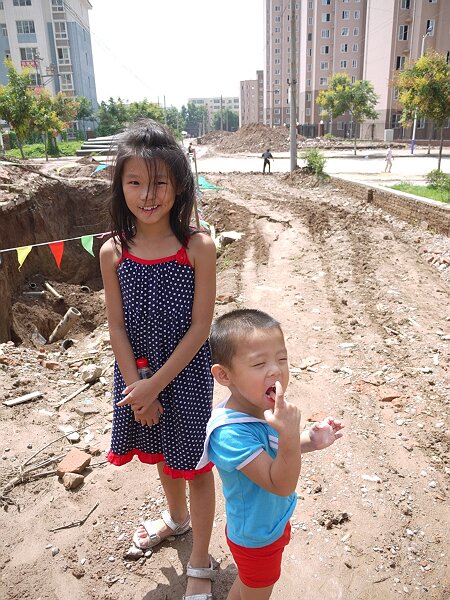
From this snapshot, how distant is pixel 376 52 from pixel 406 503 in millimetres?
55402

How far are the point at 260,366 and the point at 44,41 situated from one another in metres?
71.2

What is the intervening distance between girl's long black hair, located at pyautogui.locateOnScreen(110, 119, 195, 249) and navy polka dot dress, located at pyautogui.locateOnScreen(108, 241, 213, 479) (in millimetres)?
119

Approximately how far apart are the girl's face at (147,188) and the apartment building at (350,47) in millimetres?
34829

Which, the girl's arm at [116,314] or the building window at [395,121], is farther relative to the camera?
the building window at [395,121]

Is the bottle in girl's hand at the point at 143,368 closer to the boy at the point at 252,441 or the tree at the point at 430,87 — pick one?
the boy at the point at 252,441

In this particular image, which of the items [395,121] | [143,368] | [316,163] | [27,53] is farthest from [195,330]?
[27,53]

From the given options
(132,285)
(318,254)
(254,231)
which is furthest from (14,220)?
(132,285)

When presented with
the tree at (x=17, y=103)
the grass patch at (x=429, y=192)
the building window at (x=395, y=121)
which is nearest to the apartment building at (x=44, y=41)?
the tree at (x=17, y=103)

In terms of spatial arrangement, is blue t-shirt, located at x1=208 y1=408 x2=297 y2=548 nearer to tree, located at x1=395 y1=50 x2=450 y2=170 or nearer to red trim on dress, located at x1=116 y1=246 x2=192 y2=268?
red trim on dress, located at x1=116 y1=246 x2=192 y2=268

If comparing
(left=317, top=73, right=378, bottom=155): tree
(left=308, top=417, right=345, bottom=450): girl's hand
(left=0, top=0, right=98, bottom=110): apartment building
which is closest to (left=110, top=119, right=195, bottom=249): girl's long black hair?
(left=308, top=417, right=345, bottom=450): girl's hand

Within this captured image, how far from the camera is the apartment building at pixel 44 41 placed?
5794 cm

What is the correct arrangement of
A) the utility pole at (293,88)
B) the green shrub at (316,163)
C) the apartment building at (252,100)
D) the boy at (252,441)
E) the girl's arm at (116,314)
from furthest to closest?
the apartment building at (252,100) → the utility pole at (293,88) → the green shrub at (316,163) → the girl's arm at (116,314) → the boy at (252,441)

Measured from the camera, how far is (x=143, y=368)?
1.91 m

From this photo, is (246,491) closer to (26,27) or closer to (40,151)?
(40,151)
